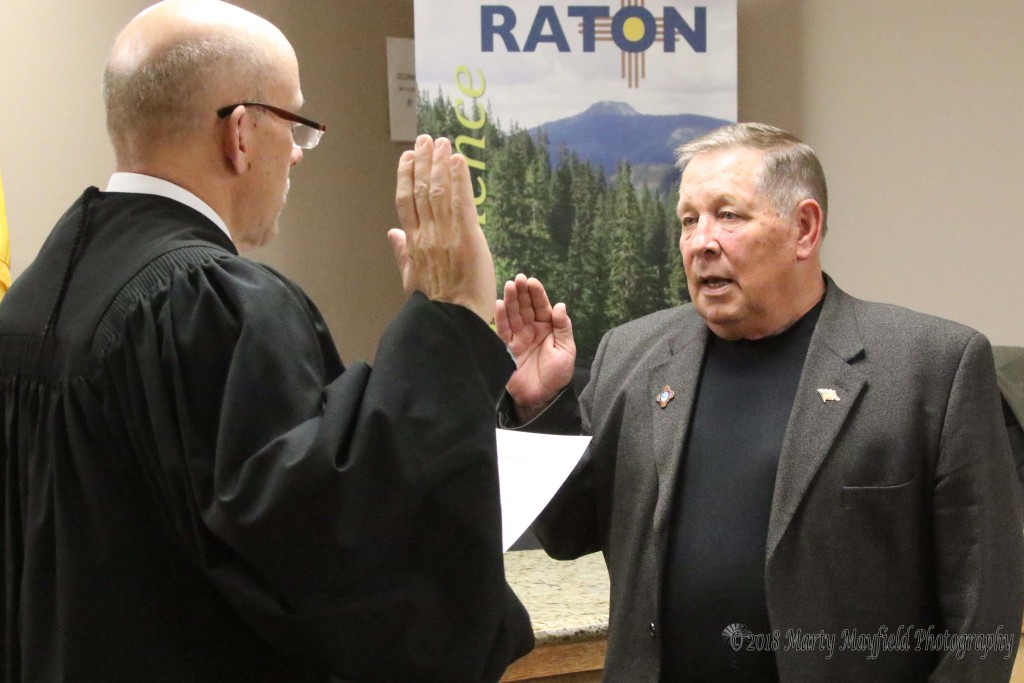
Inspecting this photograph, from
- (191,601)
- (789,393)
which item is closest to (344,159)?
(789,393)


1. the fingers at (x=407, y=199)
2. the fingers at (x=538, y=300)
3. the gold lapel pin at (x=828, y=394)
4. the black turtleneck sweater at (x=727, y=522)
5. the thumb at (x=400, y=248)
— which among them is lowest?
the black turtleneck sweater at (x=727, y=522)

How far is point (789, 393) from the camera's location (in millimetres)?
2113

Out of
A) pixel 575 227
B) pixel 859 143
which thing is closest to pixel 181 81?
pixel 575 227

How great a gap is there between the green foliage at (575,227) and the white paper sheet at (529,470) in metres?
1.59

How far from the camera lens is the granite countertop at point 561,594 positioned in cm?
286

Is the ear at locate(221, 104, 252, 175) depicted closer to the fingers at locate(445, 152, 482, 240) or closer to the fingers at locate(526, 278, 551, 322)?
the fingers at locate(445, 152, 482, 240)

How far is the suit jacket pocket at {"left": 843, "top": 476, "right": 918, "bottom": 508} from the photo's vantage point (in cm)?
194

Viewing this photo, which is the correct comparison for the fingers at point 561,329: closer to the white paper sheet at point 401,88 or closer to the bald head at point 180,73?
the bald head at point 180,73

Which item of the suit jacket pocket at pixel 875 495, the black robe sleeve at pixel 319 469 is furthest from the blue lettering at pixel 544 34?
the black robe sleeve at pixel 319 469

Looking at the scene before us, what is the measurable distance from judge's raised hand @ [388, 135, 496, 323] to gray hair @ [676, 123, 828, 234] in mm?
1052

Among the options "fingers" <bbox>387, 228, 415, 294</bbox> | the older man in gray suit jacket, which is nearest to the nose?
the older man in gray suit jacket

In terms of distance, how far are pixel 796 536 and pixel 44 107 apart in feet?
8.35

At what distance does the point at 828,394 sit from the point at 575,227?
1609 mm

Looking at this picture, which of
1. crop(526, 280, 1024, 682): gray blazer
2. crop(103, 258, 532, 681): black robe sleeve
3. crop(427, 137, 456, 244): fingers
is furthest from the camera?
crop(526, 280, 1024, 682): gray blazer
